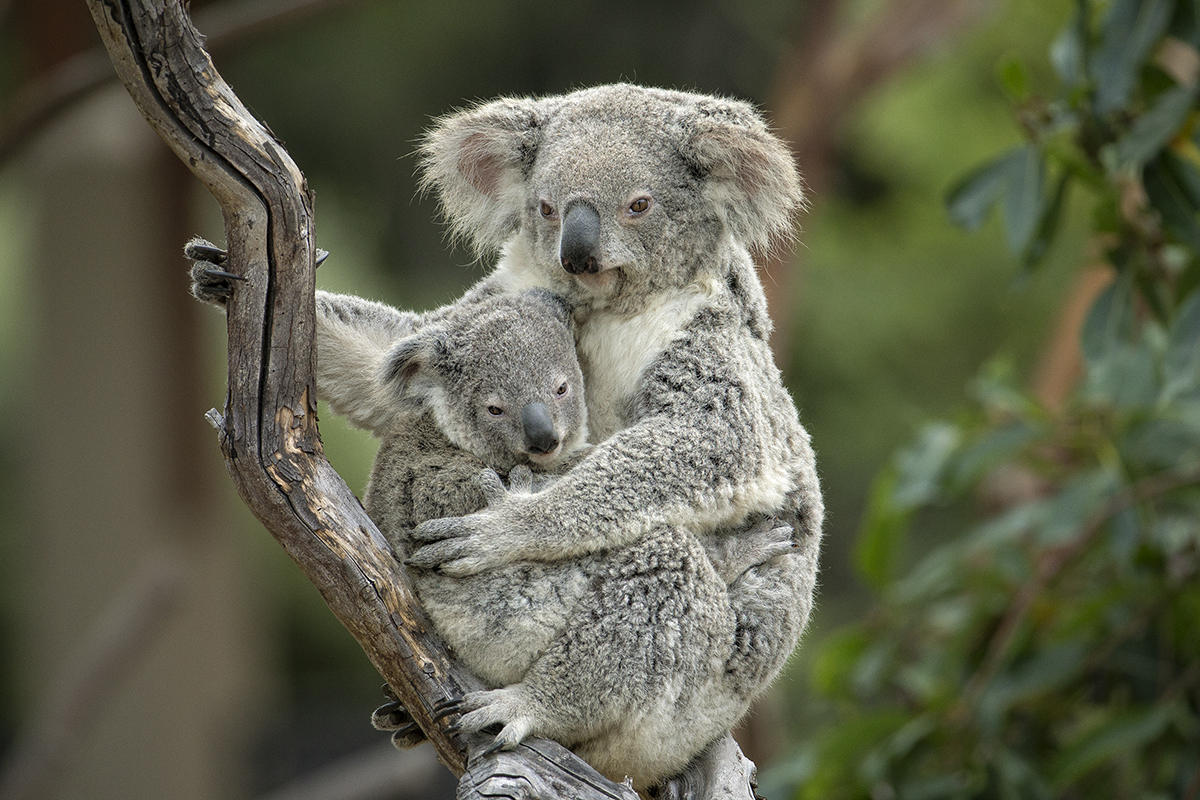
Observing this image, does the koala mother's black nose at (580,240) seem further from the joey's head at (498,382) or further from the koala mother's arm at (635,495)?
the koala mother's arm at (635,495)

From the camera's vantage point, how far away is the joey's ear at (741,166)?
2.50 m

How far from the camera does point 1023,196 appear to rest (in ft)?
10.6

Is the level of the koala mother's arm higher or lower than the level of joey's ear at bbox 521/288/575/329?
→ lower

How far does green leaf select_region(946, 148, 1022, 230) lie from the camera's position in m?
3.37

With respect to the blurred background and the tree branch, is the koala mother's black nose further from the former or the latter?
the blurred background

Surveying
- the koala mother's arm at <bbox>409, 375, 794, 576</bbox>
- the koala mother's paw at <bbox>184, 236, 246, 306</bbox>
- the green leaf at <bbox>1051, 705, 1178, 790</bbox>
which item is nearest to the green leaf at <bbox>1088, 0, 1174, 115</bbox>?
the koala mother's arm at <bbox>409, 375, 794, 576</bbox>

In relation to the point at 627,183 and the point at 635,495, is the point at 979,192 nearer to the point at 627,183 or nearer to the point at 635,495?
the point at 627,183

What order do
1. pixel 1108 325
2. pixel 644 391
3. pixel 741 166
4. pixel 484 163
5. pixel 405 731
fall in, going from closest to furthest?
pixel 405 731
pixel 644 391
pixel 741 166
pixel 484 163
pixel 1108 325

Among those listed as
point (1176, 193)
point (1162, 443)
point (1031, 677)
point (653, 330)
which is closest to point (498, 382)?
point (653, 330)

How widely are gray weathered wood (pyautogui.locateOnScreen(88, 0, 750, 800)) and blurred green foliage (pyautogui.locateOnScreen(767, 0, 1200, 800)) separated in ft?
6.69

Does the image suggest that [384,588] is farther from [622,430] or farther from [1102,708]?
[1102,708]

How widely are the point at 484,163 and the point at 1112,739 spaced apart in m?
2.54

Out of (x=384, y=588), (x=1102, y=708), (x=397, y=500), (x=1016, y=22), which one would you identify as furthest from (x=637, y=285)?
(x=1016, y=22)

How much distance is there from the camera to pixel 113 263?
722 centimetres
